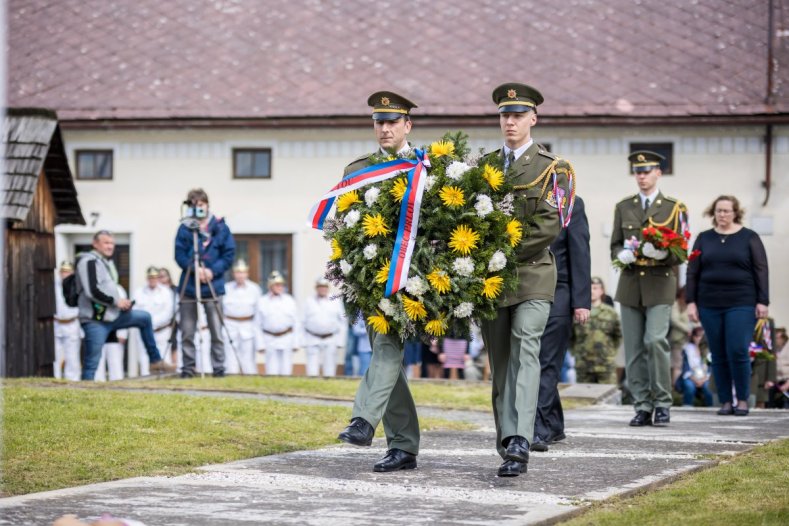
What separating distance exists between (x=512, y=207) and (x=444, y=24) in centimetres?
1992

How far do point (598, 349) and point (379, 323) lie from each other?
10.4 m

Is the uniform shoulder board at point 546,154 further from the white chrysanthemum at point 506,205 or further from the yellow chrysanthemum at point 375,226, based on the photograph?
the yellow chrysanthemum at point 375,226

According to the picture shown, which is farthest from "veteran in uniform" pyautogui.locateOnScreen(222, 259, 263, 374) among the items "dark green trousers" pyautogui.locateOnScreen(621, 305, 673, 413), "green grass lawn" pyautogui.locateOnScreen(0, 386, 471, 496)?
"dark green trousers" pyautogui.locateOnScreen(621, 305, 673, 413)

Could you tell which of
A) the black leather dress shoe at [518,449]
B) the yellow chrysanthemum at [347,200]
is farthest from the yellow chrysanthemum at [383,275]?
the black leather dress shoe at [518,449]

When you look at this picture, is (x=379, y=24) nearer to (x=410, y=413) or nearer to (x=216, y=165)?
(x=216, y=165)

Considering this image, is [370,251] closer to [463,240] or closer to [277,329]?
[463,240]

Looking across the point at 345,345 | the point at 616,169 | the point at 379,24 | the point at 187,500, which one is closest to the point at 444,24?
the point at 379,24

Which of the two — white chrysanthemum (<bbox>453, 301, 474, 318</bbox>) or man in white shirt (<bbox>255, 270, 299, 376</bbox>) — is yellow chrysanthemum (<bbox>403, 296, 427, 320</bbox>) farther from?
man in white shirt (<bbox>255, 270, 299, 376</bbox>)

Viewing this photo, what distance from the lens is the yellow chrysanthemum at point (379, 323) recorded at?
7.84 metres

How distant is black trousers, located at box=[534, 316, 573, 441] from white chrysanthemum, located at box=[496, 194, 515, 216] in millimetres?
2287

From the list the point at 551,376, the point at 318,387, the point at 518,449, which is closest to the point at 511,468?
the point at 518,449

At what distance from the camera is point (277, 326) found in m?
22.2

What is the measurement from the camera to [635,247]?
12.1 metres

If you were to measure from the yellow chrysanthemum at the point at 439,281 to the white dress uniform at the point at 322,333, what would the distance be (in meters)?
14.7
